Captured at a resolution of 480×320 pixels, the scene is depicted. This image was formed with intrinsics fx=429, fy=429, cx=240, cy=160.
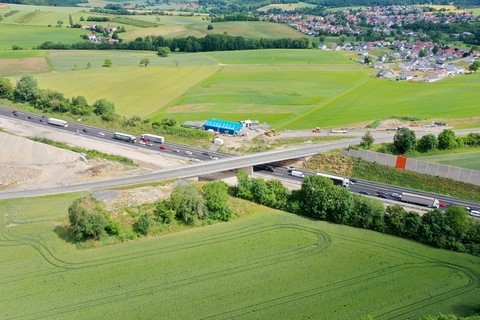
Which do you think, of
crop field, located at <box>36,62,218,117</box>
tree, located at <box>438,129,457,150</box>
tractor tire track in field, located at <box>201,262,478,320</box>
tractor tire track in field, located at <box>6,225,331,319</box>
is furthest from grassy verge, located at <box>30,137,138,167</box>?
tree, located at <box>438,129,457,150</box>

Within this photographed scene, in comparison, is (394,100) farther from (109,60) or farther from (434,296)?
(109,60)

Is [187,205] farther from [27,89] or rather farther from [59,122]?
[27,89]

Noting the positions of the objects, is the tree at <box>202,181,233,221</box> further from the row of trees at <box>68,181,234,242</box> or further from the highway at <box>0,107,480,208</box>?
the highway at <box>0,107,480,208</box>

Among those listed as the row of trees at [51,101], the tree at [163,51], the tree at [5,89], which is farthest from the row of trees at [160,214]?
the tree at [163,51]

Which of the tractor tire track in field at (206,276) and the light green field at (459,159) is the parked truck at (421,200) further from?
the tractor tire track in field at (206,276)

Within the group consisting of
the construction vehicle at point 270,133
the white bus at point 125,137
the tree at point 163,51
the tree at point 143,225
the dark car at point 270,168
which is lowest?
the tree at point 143,225

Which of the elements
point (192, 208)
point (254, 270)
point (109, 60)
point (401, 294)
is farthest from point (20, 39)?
point (401, 294)

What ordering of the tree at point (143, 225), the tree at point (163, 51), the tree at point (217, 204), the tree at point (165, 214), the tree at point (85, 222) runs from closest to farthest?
the tree at point (85, 222) < the tree at point (143, 225) < the tree at point (165, 214) < the tree at point (217, 204) < the tree at point (163, 51)

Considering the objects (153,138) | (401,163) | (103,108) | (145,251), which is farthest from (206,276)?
(103,108)
